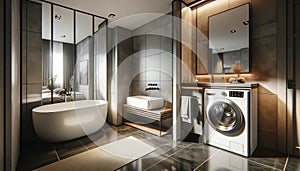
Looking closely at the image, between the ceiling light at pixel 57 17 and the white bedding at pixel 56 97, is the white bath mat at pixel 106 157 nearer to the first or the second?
the white bedding at pixel 56 97

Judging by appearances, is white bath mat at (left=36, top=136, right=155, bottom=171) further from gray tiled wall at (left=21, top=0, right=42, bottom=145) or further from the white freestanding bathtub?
gray tiled wall at (left=21, top=0, right=42, bottom=145)

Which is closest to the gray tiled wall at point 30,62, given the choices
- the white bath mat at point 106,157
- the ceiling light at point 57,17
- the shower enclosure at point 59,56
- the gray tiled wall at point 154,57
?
the shower enclosure at point 59,56

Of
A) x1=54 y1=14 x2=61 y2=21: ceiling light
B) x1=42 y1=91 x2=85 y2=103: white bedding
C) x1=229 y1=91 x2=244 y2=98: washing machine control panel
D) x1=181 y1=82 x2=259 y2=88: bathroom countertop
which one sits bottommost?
x1=42 y1=91 x2=85 y2=103: white bedding

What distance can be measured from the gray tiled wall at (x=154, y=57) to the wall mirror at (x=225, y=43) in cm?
69

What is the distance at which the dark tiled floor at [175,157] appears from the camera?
193cm

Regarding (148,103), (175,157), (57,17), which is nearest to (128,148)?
(175,157)

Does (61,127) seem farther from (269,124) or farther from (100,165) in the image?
(269,124)

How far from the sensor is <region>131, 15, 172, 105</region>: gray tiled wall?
3439mm

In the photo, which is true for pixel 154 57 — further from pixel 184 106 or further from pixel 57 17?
pixel 57 17

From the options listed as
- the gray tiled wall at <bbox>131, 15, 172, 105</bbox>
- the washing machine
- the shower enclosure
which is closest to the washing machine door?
the washing machine

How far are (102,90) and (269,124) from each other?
12.2 feet

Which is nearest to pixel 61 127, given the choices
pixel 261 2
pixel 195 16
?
pixel 195 16

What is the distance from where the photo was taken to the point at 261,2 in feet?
7.88

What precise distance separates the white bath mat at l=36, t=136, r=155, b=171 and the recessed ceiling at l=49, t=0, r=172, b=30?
263 cm
